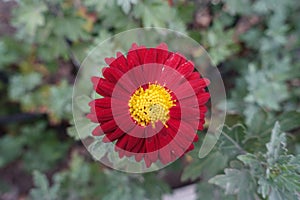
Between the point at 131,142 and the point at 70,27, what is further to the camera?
the point at 70,27

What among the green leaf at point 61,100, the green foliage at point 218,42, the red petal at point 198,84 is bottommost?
the red petal at point 198,84

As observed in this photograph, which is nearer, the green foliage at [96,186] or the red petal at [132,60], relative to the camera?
the red petal at [132,60]

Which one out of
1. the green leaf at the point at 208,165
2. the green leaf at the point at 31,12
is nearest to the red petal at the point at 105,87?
the green leaf at the point at 208,165

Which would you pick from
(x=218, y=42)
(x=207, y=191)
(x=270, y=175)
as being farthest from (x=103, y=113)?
(x=218, y=42)

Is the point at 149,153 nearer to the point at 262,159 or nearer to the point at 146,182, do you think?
the point at 262,159

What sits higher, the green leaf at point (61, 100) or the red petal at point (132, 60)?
the green leaf at point (61, 100)

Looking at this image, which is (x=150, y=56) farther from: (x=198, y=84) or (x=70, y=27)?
(x=70, y=27)

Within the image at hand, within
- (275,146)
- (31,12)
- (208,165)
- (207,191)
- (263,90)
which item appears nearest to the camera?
(275,146)

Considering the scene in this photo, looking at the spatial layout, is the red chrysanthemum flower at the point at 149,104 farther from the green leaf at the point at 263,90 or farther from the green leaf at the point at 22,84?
the green leaf at the point at 22,84
